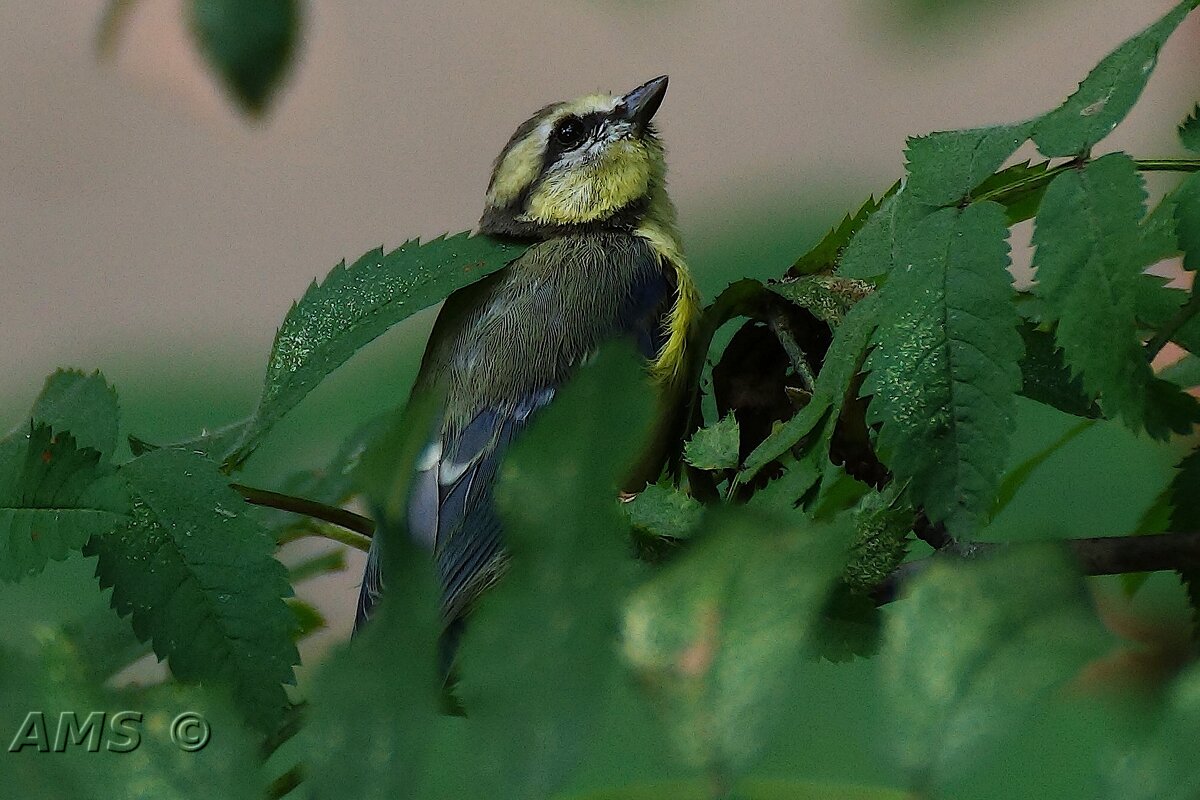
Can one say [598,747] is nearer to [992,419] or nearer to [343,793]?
[343,793]

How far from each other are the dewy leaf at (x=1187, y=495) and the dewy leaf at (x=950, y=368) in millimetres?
56

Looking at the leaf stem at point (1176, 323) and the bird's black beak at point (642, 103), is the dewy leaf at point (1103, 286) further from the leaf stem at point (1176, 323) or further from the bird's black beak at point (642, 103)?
the bird's black beak at point (642, 103)

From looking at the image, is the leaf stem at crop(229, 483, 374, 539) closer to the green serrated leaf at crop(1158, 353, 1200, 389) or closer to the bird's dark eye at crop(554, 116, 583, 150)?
the green serrated leaf at crop(1158, 353, 1200, 389)

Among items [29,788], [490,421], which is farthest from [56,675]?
[490,421]

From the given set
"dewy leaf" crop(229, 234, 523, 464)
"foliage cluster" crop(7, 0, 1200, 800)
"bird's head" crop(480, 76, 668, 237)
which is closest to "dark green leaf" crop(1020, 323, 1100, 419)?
"foliage cluster" crop(7, 0, 1200, 800)

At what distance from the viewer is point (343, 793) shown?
0.41 feet

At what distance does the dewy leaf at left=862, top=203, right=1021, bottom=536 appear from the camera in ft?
0.88

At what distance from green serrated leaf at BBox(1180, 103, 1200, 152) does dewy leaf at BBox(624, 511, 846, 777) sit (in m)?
0.21

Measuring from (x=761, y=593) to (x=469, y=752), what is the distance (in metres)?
0.03

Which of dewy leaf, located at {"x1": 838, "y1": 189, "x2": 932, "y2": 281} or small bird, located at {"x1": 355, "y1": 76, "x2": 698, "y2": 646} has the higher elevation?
dewy leaf, located at {"x1": 838, "y1": 189, "x2": 932, "y2": 281}

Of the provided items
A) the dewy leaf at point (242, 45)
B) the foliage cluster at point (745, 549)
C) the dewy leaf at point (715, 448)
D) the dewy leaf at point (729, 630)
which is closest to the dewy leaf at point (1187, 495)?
the foliage cluster at point (745, 549)

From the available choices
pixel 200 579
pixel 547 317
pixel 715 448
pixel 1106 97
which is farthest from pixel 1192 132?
pixel 547 317

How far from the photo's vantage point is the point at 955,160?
1.00 ft

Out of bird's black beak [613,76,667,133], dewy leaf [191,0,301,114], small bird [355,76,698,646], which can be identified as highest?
dewy leaf [191,0,301,114]
